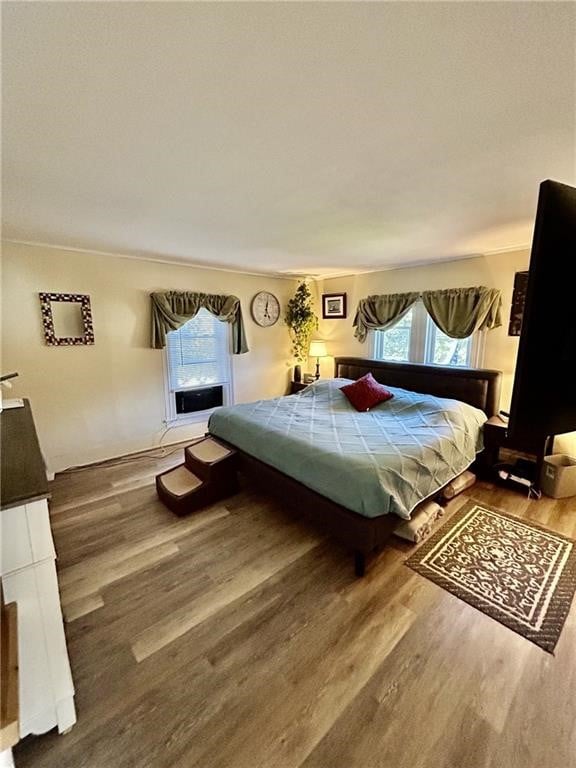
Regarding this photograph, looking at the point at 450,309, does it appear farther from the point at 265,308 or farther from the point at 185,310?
the point at 185,310

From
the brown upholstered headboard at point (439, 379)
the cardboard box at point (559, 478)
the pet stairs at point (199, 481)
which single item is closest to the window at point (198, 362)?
the pet stairs at point (199, 481)

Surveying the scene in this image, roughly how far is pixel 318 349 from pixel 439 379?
75.6 inches

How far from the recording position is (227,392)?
4648 mm

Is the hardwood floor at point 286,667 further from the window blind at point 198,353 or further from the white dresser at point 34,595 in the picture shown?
the window blind at point 198,353

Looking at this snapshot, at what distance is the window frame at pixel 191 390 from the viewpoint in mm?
4074

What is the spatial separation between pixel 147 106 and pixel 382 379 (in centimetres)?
366

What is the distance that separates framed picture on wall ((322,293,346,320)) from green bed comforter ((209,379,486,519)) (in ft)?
5.71

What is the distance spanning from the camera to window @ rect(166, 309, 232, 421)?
4105 mm

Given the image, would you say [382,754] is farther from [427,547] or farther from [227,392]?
[227,392]

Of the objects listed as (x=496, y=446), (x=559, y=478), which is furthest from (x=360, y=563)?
(x=559, y=478)

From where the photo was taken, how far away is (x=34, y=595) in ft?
3.73

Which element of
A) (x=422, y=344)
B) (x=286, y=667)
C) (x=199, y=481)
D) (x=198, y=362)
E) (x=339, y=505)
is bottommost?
(x=286, y=667)

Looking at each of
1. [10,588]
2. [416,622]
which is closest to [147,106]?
[10,588]

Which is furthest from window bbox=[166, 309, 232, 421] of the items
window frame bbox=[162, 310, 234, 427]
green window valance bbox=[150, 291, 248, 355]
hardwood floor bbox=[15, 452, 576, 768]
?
hardwood floor bbox=[15, 452, 576, 768]
